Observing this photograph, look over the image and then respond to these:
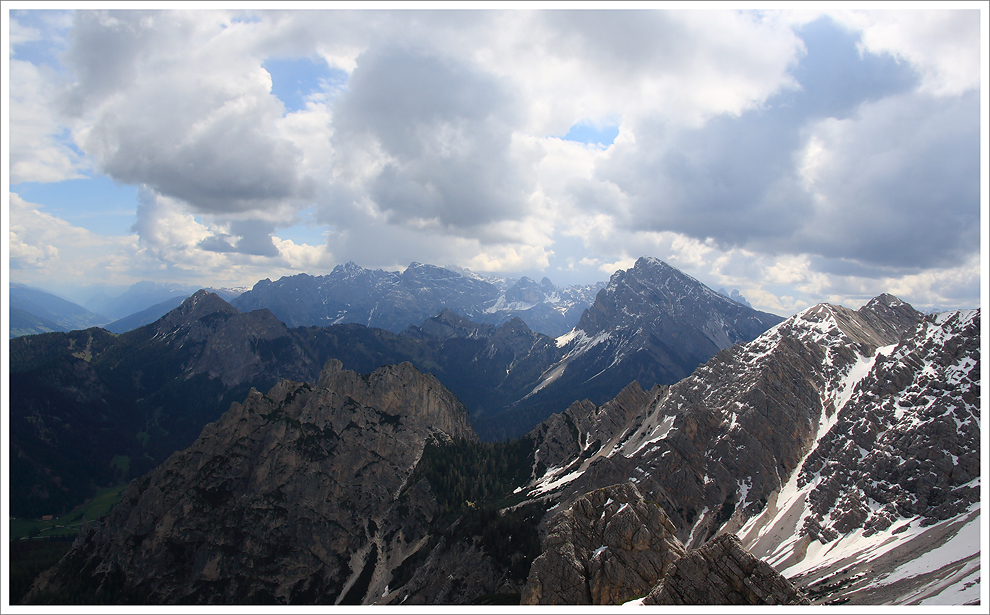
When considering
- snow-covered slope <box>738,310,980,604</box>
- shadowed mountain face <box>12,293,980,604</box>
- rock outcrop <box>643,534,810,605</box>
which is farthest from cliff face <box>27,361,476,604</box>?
rock outcrop <box>643,534,810,605</box>

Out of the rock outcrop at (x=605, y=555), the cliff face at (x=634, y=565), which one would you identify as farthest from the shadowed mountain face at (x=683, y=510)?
the cliff face at (x=634, y=565)

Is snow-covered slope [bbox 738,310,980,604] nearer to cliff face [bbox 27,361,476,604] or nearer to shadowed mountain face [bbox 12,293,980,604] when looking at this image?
shadowed mountain face [bbox 12,293,980,604]

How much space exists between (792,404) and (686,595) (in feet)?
587

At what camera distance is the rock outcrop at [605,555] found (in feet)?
195

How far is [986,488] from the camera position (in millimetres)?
36719

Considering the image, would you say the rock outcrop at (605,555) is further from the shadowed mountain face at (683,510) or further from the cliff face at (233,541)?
the cliff face at (233,541)

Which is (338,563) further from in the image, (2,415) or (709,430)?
(2,415)

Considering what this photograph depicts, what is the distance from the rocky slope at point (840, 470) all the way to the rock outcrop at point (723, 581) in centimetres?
7806

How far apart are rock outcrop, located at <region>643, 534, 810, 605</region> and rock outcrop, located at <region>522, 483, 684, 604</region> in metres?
12.4

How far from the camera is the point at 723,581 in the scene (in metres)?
44.5

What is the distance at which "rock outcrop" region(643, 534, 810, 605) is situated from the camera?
42.0 metres

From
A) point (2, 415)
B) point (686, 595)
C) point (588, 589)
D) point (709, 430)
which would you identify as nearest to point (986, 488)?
point (686, 595)

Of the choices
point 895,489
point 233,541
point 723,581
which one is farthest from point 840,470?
point 233,541

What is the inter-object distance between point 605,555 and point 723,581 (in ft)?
68.3
